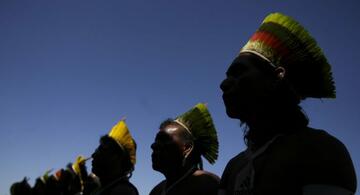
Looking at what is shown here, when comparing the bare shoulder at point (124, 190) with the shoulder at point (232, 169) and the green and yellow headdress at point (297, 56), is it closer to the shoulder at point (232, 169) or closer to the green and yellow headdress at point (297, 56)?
the shoulder at point (232, 169)

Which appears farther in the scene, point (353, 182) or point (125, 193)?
point (125, 193)

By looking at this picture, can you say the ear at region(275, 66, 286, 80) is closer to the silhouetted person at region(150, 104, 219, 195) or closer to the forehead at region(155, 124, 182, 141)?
the silhouetted person at region(150, 104, 219, 195)

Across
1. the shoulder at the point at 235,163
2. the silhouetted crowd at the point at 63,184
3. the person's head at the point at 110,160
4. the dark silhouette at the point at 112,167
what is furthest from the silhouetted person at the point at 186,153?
the silhouetted crowd at the point at 63,184

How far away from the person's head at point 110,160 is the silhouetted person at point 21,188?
853cm

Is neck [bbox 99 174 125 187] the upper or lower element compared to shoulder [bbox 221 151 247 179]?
upper

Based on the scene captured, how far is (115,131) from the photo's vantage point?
6.93 meters

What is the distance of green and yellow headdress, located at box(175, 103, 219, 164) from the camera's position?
18.1 feet

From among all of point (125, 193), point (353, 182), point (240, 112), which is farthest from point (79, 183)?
point (353, 182)

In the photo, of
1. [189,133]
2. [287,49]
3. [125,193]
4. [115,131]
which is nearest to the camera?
[287,49]

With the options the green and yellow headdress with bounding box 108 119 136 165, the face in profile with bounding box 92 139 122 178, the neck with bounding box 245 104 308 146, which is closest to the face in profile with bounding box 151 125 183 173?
the face in profile with bounding box 92 139 122 178

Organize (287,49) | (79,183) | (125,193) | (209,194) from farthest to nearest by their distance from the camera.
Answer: (79,183) < (125,193) < (209,194) < (287,49)

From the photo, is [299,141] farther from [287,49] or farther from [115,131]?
[115,131]

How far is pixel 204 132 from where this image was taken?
5.54 meters

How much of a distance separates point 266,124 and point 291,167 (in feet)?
1.62
